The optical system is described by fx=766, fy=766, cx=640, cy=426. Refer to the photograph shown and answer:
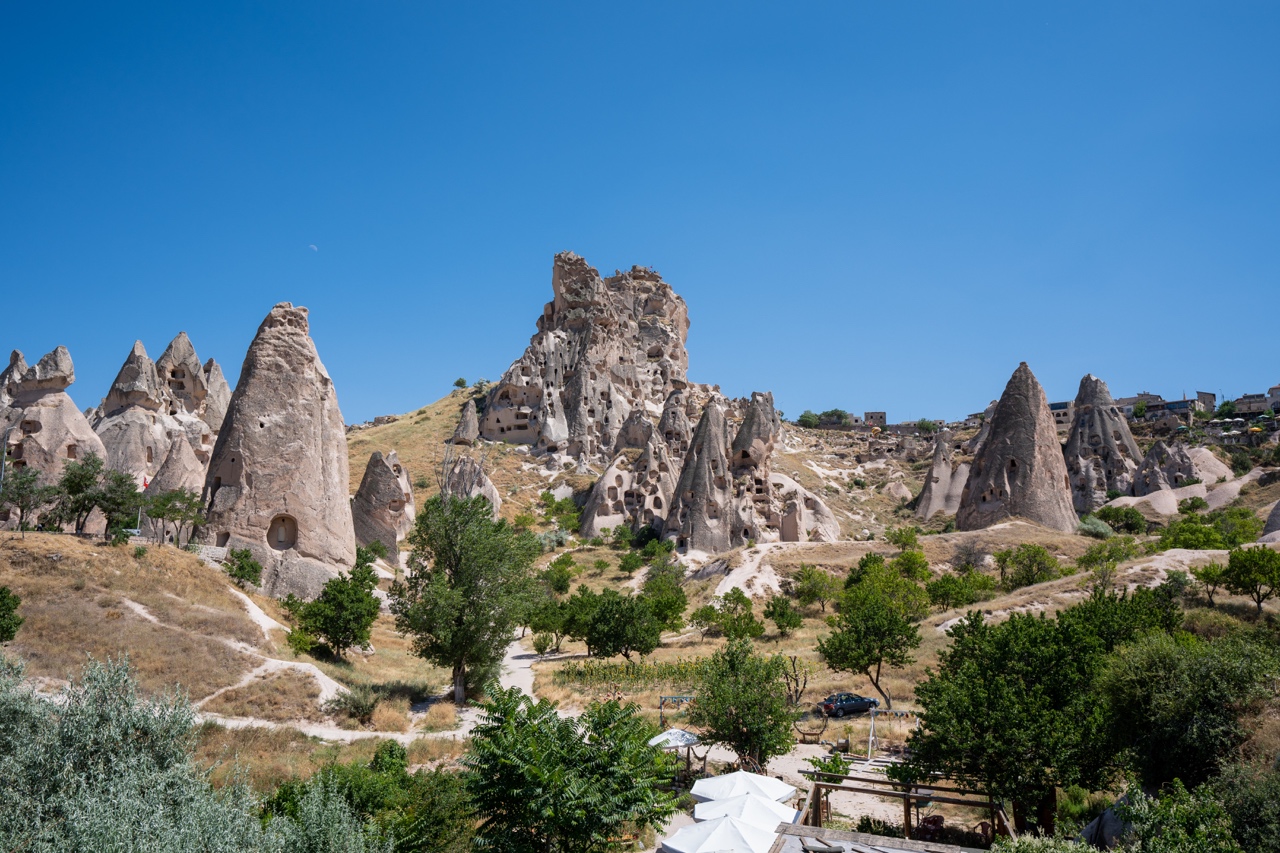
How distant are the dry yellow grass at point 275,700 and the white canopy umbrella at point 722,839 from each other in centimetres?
1115

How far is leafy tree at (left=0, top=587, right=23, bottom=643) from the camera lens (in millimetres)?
17547

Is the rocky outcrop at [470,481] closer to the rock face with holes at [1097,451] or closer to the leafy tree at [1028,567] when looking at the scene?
the leafy tree at [1028,567]

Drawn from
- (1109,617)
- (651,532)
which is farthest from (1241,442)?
(1109,617)

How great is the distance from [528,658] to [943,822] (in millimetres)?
23640

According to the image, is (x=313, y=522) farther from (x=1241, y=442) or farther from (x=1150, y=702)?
(x=1241, y=442)

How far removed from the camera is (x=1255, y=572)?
78.9ft

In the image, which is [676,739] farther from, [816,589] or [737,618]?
[816,589]

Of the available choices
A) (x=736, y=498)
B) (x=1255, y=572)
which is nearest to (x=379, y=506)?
(x=736, y=498)

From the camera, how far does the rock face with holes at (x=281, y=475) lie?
27844 millimetres

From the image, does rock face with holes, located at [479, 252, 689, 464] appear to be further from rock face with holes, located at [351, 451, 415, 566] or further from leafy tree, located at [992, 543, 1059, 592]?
leafy tree, located at [992, 543, 1059, 592]

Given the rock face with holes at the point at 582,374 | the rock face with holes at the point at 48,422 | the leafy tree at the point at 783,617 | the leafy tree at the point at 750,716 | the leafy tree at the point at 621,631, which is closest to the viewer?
the leafy tree at the point at 750,716

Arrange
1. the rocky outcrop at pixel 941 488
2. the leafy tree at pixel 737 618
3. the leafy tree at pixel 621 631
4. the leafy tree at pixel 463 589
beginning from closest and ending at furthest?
the leafy tree at pixel 463 589
the leafy tree at pixel 621 631
the leafy tree at pixel 737 618
the rocky outcrop at pixel 941 488

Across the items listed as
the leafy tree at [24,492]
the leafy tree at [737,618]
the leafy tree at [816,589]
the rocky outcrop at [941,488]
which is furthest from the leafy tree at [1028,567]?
the leafy tree at [24,492]

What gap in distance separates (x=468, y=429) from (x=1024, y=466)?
52.0m
